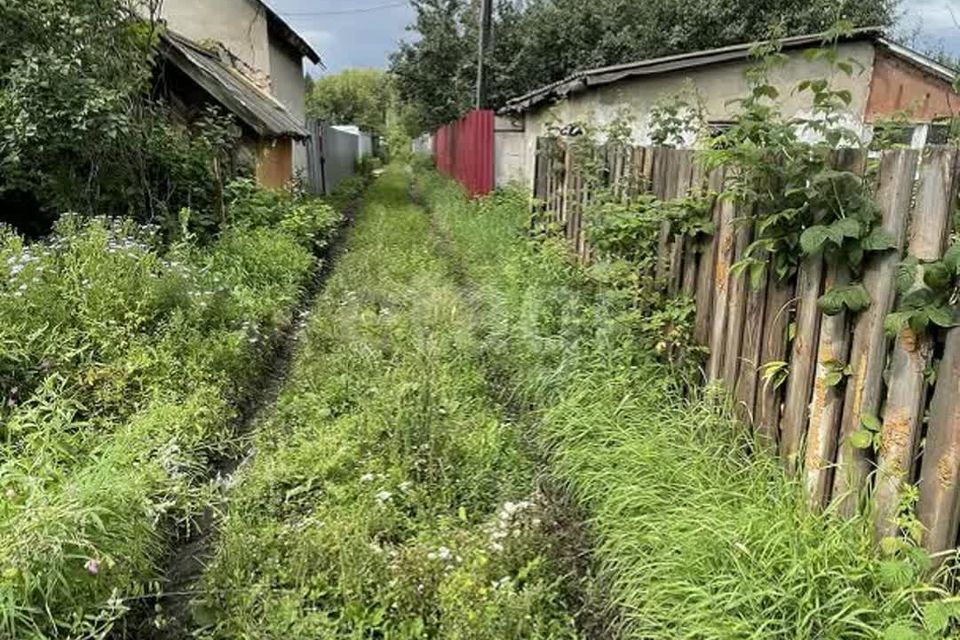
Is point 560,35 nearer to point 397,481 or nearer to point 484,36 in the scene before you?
point 484,36

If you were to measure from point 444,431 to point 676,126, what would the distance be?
3.54 metres

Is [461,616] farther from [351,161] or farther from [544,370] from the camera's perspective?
[351,161]

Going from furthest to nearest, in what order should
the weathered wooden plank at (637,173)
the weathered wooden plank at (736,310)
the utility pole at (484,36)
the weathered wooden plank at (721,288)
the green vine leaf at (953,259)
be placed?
the utility pole at (484,36), the weathered wooden plank at (637,173), the weathered wooden plank at (721,288), the weathered wooden plank at (736,310), the green vine leaf at (953,259)

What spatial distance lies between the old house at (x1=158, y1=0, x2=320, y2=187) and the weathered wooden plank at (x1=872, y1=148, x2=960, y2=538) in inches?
366

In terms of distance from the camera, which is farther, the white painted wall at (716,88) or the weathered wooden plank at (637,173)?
the white painted wall at (716,88)

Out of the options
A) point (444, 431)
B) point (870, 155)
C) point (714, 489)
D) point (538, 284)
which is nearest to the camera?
point (870, 155)

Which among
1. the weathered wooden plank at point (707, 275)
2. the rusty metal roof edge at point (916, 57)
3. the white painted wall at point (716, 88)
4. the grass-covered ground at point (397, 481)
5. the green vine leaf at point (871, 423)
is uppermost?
the rusty metal roof edge at point (916, 57)

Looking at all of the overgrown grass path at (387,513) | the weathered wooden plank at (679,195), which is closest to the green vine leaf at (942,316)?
the overgrown grass path at (387,513)

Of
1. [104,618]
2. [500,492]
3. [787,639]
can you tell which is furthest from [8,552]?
[787,639]

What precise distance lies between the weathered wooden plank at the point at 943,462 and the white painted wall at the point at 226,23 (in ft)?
49.1

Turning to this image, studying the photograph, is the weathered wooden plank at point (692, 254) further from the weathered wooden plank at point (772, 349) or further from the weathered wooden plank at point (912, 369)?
the weathered wooden plank at point (912, 369)

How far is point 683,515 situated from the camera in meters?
2.72

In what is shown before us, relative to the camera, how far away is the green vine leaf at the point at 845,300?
2346 mm

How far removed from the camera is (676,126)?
5910mm
